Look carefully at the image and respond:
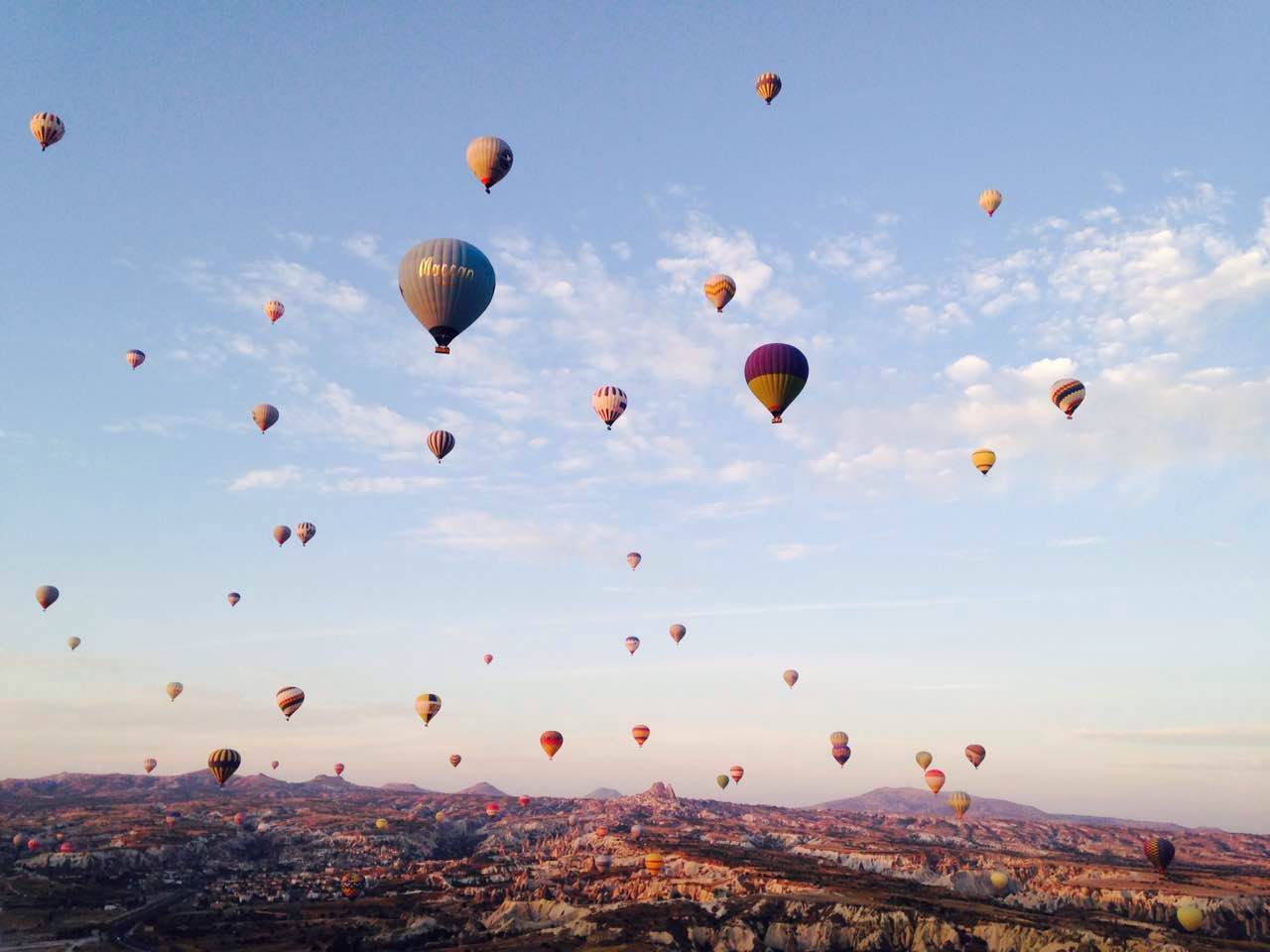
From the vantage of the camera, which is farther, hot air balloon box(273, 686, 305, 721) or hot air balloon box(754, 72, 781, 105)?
hot air balloon box(273, 686, 305, 721)

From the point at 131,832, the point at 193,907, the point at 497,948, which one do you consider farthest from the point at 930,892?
the point at 131,832

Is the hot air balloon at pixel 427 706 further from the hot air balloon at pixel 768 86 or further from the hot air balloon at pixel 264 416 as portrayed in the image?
the hot air balloon at pixel 768 86

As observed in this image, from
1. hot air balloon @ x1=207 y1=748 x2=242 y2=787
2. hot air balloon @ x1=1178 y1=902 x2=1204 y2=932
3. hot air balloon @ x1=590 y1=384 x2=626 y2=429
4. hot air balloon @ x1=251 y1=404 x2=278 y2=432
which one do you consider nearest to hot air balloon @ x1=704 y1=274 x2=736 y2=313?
hot air balloon @ x1=590 y1=384 x2=626 y2=429

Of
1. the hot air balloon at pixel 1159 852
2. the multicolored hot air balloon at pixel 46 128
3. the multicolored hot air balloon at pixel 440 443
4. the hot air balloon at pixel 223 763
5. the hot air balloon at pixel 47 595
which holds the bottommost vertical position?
the hot air balloon at pixel 1159 852

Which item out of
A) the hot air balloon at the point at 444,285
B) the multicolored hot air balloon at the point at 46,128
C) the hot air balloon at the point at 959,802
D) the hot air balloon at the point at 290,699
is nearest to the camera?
the hot air balloon at the point at 444,285

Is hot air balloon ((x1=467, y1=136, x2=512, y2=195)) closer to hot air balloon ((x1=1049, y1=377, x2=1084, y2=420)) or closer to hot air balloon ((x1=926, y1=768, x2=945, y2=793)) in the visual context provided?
hot air balloon ((x1=1049, y1=377, x2=1084, y2=420))

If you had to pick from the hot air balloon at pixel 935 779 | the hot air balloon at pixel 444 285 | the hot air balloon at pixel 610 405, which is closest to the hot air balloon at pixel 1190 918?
the hot air balloon at pixel 935 779
